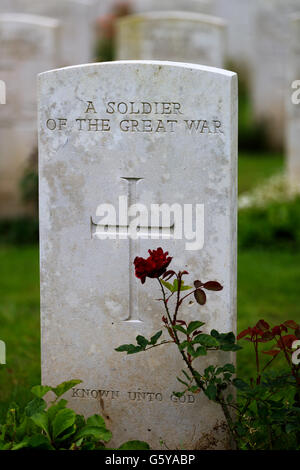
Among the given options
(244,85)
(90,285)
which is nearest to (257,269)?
(90,285)

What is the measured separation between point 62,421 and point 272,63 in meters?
9.34

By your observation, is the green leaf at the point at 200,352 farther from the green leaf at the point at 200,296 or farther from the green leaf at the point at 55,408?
the green leaf at the point at 55,408

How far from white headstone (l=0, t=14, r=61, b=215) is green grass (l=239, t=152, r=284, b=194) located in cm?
285

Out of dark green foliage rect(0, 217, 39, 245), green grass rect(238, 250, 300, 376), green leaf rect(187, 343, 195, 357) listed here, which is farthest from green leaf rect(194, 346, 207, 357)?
dark green foliage rect(0, 217, 39, 245)

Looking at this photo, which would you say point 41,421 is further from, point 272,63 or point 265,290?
point 272,63

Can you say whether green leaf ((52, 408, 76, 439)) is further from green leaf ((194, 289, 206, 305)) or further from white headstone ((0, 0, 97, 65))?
white headstone ((0, 0, 97, 65))

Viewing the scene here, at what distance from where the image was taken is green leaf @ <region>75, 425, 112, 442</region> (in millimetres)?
3004

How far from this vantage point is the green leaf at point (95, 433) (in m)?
3.00

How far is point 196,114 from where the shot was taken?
3146mm

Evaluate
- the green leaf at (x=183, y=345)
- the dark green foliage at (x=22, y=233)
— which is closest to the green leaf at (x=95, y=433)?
the green leaf at (x=183, y=345)

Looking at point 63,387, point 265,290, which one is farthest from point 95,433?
point 265,290

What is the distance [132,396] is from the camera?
3.33m

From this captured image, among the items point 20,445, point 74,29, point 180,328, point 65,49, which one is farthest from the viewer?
point 74,29
